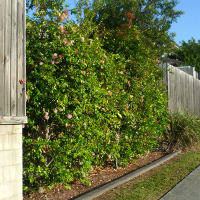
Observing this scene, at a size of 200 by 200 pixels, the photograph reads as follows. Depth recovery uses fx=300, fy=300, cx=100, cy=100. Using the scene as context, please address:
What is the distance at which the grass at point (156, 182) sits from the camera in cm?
493

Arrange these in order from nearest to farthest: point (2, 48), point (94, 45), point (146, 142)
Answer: point (2, 48), point (94, 45), point (146, 142)

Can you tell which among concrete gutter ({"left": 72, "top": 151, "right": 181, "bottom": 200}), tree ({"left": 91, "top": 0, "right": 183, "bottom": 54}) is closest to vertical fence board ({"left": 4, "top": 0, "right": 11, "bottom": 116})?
concrete gutter ({"left": 72, "top": 151, "right": 181, "bottom": 200})

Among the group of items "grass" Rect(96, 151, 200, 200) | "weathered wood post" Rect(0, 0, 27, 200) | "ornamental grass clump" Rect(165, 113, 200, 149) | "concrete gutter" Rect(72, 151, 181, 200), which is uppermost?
"weathered wood post" Rect(0, 0, 27, 200)

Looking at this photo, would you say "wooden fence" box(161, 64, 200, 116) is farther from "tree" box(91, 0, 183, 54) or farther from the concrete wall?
the concrete wall

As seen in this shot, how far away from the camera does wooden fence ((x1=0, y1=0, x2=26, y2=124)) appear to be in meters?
3.71

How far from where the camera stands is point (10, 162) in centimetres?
382

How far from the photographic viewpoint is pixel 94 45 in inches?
225

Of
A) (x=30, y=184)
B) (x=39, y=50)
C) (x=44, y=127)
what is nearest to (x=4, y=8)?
(x=39, y=50)

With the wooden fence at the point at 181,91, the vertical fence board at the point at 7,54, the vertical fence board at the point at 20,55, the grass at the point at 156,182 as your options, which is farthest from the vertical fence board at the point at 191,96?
the vertical fence board at the point at 7,54

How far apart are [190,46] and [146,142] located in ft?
88.8

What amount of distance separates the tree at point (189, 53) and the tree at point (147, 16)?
53.7 ft

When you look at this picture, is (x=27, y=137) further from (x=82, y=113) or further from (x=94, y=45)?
(x=94, y=45)

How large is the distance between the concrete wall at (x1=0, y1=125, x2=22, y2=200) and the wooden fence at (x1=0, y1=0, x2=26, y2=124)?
6.1 inches

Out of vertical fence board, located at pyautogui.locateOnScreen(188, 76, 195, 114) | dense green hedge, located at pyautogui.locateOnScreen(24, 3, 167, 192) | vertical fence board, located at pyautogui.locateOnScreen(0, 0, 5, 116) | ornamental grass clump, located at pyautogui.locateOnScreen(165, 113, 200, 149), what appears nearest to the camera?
vertical fence board, located at pyautogui.locateOnScreen(0, 0, 5, 116)
